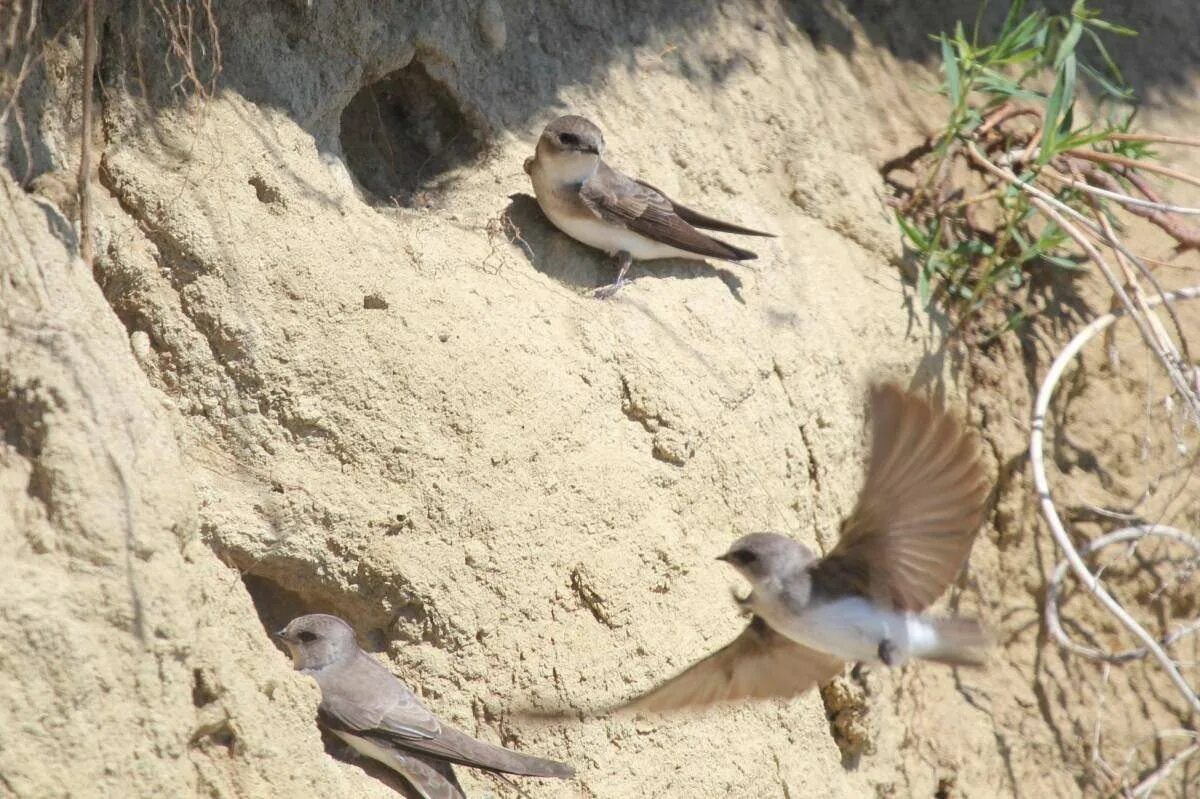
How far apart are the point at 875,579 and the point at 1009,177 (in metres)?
2.00

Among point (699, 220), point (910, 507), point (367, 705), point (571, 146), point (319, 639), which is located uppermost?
point (571, 146)

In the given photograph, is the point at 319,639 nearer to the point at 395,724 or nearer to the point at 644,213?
the point at 395,724

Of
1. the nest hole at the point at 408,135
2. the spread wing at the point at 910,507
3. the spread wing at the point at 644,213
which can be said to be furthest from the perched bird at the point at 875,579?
the nest hole at the point at 408,135

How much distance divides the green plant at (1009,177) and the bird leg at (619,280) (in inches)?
47.2

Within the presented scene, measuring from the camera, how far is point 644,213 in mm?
4691

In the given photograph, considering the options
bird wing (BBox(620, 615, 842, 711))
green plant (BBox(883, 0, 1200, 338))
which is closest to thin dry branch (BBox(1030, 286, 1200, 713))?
green plant (BBox(883, 0, 1200, 338))

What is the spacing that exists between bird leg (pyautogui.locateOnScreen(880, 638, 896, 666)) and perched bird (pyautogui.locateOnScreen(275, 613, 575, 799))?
0.87 m

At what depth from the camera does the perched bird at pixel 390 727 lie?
11.8 ft

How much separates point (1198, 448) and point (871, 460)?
248 centimetres

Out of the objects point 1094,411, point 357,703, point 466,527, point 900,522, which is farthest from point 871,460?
point 1094,411

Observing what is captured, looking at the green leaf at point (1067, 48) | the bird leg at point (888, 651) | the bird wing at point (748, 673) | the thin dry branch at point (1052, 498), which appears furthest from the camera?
the green leaf at point (1067, 48)

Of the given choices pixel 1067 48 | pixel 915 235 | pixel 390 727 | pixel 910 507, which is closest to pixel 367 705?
pixel 390 727

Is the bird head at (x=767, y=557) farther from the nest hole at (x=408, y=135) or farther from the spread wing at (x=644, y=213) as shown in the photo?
the nest hole at (x=408, y=135)

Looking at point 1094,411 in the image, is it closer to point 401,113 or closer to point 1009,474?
point 1009,474
